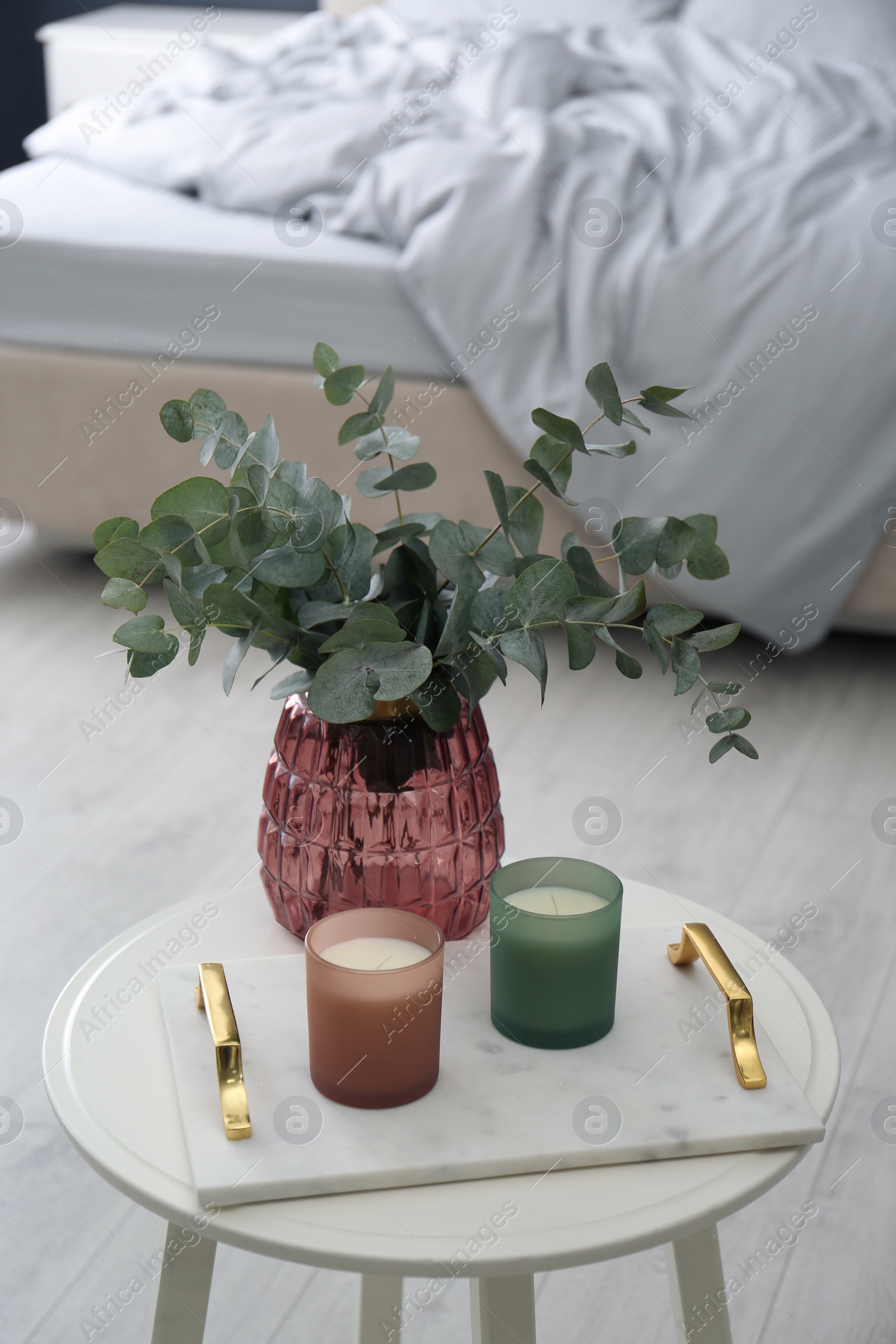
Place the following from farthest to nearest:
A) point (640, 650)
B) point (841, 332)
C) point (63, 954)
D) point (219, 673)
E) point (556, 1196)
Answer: point (640, 650)
point (219, 673)
point (841, 332)
point (63, 954)
point (556, 1196)

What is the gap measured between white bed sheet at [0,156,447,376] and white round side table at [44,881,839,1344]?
133cm

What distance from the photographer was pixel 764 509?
1.92 m

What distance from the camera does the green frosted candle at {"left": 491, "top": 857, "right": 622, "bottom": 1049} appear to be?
70 cm

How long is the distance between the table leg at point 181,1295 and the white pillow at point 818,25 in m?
2.60

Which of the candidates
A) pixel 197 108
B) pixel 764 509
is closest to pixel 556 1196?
pixel 764 509

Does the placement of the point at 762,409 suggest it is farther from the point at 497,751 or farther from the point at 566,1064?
the point at 566,1064

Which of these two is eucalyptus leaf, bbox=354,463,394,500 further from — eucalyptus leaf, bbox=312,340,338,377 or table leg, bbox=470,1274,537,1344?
table leg, bbox=470,1274,537,1344

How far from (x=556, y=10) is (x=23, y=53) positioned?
1705mm

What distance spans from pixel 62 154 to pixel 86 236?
0.50 meters

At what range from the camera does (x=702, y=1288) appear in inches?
28.9

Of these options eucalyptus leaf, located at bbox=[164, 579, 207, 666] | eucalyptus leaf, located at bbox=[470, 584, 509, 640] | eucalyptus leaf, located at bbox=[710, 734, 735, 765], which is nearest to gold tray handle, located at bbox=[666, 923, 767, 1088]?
eucalyptus leaf, located at bbox=[710, 734, 735, 765]

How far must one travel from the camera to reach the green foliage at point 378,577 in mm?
668

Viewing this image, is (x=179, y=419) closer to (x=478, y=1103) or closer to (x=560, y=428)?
(x=560, y=428)

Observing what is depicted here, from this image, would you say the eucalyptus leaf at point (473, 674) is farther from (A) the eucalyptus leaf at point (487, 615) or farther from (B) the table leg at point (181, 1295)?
(B) the table leg at point (181, 1295)
